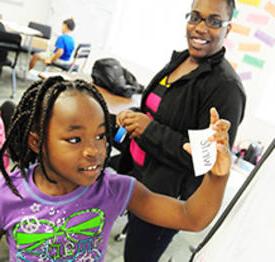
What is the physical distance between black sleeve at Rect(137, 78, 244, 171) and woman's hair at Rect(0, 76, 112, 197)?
0.30 m

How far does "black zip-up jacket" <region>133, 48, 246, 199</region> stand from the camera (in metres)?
1.07

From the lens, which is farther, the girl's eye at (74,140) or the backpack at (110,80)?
the backpack at (110,80)

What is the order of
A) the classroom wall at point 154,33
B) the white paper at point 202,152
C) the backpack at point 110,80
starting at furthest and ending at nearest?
the classroom wall at point 154,33, the backpack at point 110,80, the white paper at point 202,152

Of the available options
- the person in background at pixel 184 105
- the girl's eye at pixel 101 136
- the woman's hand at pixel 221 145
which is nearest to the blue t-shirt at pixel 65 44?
the person in background at pixel 184 105

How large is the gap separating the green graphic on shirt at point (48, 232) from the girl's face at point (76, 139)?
11cm

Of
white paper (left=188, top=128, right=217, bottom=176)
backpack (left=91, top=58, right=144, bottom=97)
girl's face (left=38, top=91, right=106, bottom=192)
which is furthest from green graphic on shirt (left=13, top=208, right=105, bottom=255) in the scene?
backpack (left=91, top=58, right=144, bottom=97)

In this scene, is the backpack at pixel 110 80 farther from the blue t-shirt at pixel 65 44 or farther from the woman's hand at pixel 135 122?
the blue t-shirt at pixel 65 44

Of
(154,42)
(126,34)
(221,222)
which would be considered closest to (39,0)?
(126,34)

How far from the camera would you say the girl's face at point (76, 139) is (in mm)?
748

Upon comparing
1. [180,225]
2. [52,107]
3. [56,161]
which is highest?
[52,107]

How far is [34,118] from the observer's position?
79cm

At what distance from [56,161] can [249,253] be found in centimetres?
47

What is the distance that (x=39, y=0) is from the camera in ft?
20.6

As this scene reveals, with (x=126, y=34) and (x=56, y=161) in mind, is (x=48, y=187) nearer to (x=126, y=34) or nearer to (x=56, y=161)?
(x=56, y=161)
